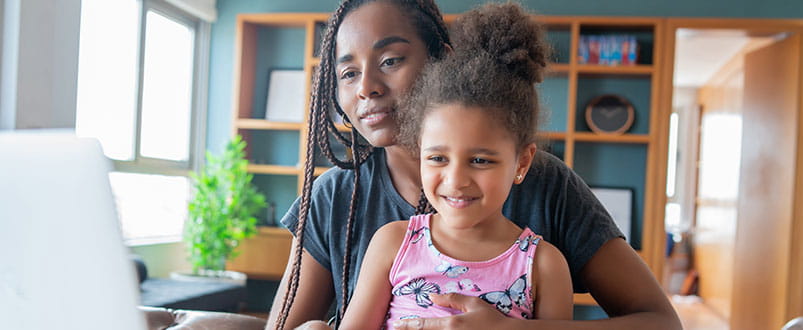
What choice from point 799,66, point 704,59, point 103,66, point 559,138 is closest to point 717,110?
point 704,59

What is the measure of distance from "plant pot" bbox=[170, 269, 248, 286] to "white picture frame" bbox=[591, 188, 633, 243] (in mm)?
2576

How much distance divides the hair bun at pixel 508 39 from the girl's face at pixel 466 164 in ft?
0.41

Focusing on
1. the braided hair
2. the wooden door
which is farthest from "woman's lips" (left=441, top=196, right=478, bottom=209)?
the wooden door

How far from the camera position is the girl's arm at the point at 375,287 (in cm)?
113

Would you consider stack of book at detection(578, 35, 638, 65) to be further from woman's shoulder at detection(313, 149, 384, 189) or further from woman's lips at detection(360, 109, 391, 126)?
woman's lips at detection(360, 109, 391, 126)

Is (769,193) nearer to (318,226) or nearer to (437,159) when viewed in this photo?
(318,226)

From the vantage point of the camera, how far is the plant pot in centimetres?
467

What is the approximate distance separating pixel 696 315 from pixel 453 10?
166 inches

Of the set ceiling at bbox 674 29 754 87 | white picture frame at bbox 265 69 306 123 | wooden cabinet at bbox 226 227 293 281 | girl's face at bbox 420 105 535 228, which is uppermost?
ceiling at bbox 674 29 754 87

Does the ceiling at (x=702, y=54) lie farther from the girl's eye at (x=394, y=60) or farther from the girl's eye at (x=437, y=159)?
the girl's eye at (x=437, y=159)

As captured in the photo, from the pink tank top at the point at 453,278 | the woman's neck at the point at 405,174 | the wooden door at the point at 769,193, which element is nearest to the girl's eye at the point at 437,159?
the pink tank top at the point at 453,278

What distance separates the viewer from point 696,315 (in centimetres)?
713

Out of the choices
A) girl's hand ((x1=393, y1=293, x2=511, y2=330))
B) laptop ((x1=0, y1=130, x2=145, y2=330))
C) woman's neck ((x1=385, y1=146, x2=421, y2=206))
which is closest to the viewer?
laptop ((x1=0, y1=130, x2=145, y2=330))

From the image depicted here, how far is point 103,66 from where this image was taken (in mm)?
4344
